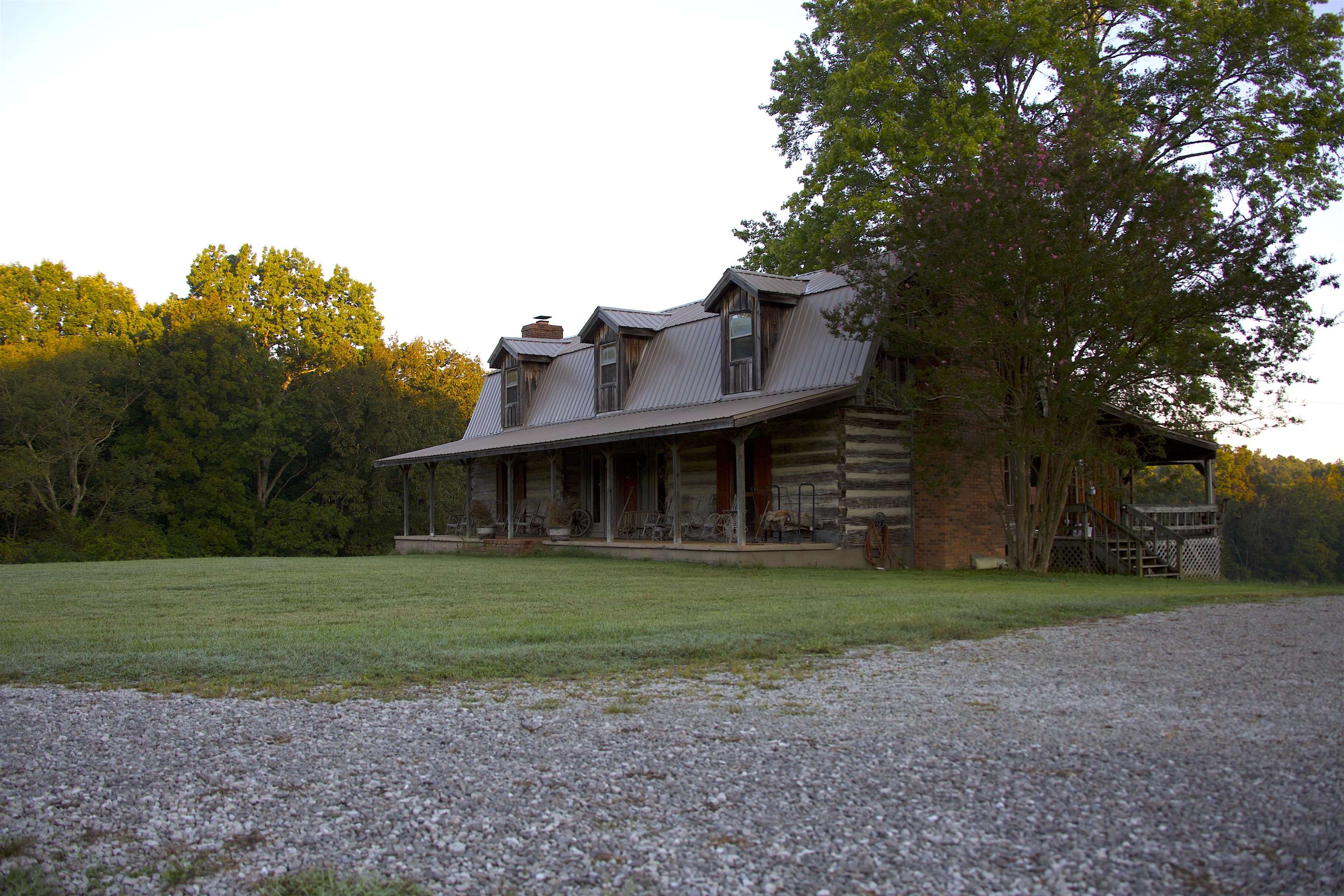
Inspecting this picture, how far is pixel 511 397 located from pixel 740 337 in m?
10.5

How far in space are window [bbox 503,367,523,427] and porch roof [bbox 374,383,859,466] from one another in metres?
0.78

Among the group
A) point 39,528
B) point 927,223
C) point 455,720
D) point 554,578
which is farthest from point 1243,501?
point 455,720

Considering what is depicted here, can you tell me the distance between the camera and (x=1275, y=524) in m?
58.0

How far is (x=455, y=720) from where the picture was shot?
18.4 feet

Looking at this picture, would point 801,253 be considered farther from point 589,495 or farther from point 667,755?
point 667,755

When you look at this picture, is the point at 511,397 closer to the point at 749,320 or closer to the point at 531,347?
the point at 531,347

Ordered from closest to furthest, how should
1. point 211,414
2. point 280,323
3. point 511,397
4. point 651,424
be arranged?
point 651,424 < point 511,397 < point 211,414 < point 280,323

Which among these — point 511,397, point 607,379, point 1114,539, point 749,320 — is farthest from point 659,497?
point 1114,539

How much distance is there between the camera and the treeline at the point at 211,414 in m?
35.9

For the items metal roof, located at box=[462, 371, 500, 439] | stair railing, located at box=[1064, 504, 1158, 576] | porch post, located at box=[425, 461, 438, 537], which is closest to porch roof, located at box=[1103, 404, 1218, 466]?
stair railing, located at box=[1064, 504, 1158, 576]

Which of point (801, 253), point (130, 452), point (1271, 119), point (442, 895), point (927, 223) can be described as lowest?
point (442, 895)

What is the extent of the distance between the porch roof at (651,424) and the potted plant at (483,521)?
1388 millimetres

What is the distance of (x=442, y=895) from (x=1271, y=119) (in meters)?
25.5

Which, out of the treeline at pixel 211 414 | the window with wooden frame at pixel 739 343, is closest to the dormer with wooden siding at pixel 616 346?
the window with wooden frame at pixel 739 343
